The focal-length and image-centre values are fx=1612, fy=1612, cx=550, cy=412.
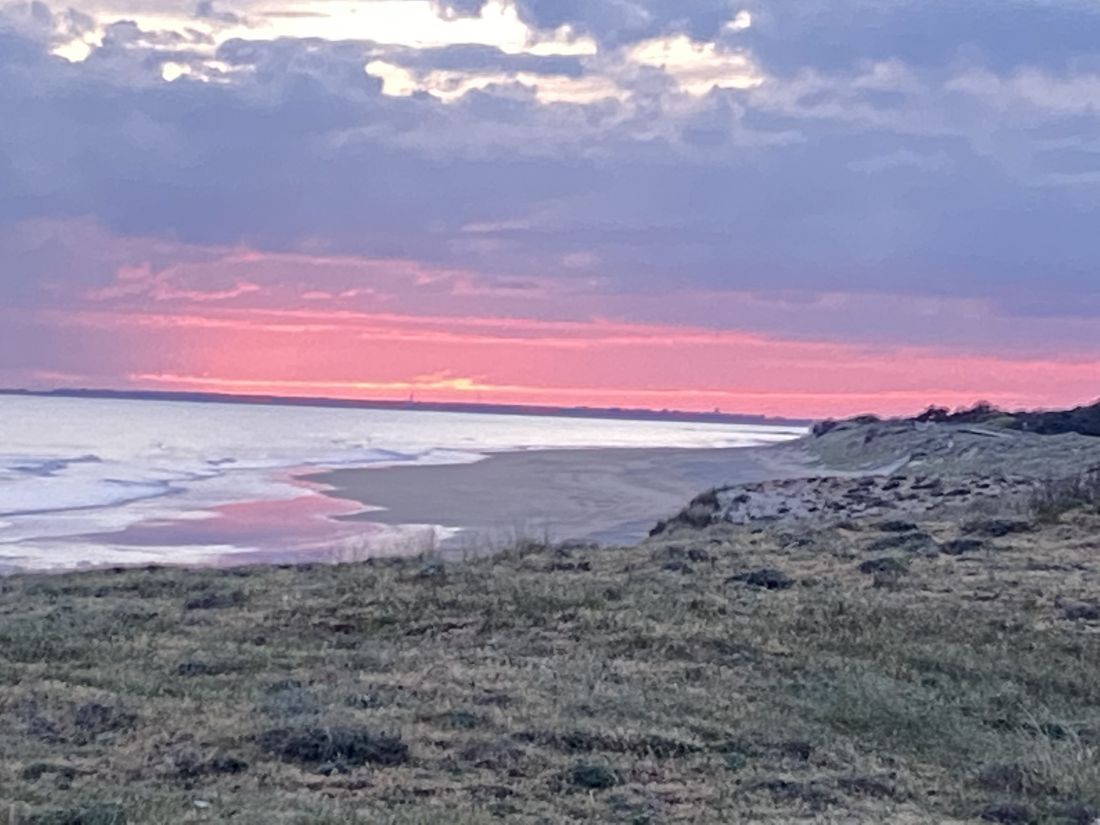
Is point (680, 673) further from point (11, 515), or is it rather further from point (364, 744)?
point (11, 515)

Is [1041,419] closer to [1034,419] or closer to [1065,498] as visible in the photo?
[1034,419]

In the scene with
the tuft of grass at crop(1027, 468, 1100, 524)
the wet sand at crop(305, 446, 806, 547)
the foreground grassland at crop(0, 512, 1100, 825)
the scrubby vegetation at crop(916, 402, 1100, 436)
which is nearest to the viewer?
the foreground grassland at crop(0, 512, 1100, 825)

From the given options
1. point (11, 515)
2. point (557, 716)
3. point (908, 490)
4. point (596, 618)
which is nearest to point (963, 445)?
point (908, 490)

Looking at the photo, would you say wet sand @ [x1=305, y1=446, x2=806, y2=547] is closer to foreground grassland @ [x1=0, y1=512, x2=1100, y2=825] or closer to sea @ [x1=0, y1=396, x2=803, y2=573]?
sea @ [x1=0, y1=396, x2=803, y2=573]

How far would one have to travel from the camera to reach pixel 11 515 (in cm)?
3416

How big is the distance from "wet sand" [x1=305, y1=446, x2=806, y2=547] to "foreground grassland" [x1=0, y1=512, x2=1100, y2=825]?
7796 millimetres

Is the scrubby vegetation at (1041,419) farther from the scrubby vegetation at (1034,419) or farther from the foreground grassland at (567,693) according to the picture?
→ the foreground grassland at (567,693)

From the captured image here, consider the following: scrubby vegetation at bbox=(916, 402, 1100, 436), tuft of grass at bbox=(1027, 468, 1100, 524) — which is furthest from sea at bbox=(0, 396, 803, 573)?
scrubby vegetation at bbox=(916, 402, 1100, 436)

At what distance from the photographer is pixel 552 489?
44.8 m

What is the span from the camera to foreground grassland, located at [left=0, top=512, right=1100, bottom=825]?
7.76m

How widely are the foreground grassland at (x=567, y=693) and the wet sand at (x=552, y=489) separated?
7796 mm

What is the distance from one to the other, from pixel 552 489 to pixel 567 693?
34.6m

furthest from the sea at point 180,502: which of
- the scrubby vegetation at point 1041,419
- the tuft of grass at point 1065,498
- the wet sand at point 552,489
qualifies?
the scrubby vegetation at point 1041,419

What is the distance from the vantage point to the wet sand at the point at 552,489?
32.9 m
